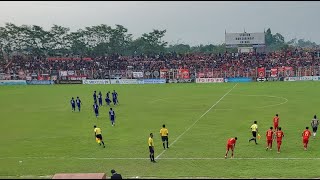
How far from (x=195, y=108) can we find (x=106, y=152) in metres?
17.0

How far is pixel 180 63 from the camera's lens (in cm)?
7862

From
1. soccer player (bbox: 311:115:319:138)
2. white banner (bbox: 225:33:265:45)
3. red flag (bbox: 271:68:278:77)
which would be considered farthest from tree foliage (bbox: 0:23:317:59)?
soccer player (bbox: 311:115:319:138)

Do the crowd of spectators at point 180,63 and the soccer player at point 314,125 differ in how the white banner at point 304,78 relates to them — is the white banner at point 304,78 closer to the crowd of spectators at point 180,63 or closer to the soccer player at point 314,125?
the crowd of spectators at point 180,63

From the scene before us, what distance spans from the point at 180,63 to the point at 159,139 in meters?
53.8

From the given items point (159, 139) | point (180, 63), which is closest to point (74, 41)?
point (180, 63)

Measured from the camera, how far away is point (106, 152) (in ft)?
73.7

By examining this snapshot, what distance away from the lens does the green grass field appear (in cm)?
1889

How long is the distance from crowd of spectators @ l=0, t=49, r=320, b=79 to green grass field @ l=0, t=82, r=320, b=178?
27.2 metres

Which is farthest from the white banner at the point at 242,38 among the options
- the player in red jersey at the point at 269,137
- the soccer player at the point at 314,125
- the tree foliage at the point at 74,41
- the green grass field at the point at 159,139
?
the player in red jersey at the point at 269,137

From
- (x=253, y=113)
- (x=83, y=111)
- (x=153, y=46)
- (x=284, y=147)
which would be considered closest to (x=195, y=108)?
(x=253, y=113)

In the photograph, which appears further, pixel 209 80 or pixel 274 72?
pixel 209 80

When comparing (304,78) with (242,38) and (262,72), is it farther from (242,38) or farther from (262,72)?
(242,38)

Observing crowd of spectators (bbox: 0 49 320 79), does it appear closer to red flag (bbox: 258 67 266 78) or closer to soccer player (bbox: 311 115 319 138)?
red flag (bbox: 258 67 266 78)

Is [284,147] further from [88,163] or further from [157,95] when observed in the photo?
[157,95]
